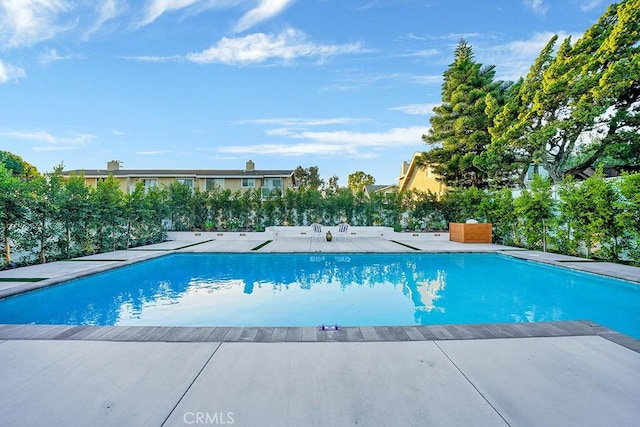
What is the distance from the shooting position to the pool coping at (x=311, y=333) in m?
3.36

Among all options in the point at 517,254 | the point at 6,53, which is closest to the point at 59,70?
the point at 6,53

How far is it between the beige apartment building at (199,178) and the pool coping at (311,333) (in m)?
20.0

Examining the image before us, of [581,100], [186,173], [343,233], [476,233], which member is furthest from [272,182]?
[581,100]

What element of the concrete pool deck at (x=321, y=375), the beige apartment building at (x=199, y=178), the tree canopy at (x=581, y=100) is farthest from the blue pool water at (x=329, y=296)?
the beige apartment building at (x=199, y=178)

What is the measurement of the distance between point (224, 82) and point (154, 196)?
604cm

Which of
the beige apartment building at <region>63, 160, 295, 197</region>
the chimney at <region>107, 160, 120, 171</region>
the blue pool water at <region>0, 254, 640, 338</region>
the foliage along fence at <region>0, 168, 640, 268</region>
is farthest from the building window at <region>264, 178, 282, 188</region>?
the blue pool water at <region>0, 254, 640, 338</region>

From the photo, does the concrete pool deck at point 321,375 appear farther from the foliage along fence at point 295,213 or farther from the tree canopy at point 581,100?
the tree canopy at point 581,100

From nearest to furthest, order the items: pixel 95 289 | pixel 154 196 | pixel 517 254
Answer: pixel 95 289 → pixel 517 254 → pixel 154 196

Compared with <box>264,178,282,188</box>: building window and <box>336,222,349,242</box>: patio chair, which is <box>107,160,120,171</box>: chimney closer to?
<box>264,178,282,188</box>: building window

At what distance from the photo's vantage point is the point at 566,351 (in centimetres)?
310

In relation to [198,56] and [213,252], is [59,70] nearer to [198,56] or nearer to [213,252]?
[198,56]

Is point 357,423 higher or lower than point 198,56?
lower

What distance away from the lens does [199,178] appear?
23.9 m

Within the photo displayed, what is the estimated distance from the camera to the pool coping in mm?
3363
